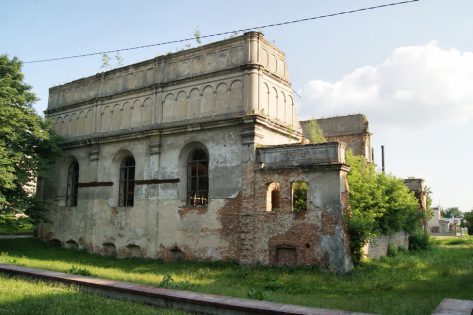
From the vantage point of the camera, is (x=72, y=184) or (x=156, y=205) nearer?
(x=156, y=205)

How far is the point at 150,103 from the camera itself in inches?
729

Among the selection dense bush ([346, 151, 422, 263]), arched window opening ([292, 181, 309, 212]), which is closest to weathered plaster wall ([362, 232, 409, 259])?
dense bush ([346, 151, 422, 263])

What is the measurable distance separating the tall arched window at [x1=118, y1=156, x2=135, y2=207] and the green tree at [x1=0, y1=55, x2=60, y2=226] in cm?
359

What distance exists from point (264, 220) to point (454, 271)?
654 centimetres

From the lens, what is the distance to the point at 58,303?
317 inches

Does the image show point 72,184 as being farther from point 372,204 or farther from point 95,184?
point 372,204

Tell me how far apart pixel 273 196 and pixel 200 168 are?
3.16 metres

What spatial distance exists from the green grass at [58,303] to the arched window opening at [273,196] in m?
7.11

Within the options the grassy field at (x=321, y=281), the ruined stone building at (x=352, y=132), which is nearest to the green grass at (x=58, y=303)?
the grassy field at (x=321, y=281)

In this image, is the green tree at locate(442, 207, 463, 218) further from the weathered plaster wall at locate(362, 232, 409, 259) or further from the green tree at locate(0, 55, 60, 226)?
the green tree at locate(0, 55, 60, 226)

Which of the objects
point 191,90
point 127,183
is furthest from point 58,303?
point 127,183

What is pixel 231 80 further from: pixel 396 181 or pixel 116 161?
pixel 396 181

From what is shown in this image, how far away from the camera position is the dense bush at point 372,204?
45.5ft

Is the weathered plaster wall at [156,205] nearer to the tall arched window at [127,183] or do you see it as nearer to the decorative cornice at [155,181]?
the decorative cornice at [155,181]
